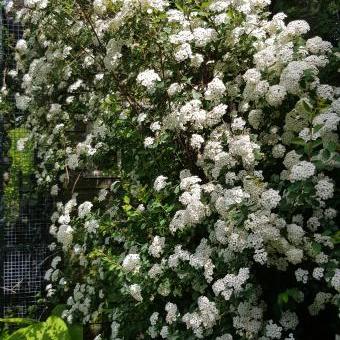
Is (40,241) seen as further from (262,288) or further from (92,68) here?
(262,288)

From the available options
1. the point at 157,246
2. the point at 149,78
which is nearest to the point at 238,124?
the point at 149,78

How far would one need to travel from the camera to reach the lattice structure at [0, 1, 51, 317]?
14.8 feet

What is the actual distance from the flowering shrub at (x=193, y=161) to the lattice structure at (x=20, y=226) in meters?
0.57

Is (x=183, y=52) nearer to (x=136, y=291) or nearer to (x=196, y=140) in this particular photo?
(x=196, y=140)

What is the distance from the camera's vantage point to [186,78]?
2.91 meters

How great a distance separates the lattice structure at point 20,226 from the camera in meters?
4.52

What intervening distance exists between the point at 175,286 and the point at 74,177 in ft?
5.96

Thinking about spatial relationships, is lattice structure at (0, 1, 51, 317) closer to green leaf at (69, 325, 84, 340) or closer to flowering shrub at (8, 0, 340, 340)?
flowering shrub at (8, 0, 340, 340)

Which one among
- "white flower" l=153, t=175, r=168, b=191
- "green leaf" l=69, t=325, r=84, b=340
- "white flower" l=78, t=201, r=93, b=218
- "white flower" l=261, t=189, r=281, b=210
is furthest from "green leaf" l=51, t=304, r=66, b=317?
"white flower" l=261, t=189, r=281, b=210

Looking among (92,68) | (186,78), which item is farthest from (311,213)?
(92,68)

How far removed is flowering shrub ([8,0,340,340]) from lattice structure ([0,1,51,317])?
0.57m

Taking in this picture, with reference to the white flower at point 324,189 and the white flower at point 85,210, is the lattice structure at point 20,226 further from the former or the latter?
the white flower at point 324,189

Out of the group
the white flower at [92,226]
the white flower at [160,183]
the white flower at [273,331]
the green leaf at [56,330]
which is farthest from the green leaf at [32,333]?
the white flower at [273,331]

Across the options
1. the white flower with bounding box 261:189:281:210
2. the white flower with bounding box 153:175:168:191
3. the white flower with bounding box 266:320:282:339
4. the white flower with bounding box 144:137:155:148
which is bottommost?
the white flower with bounding box 266:320:282:339
